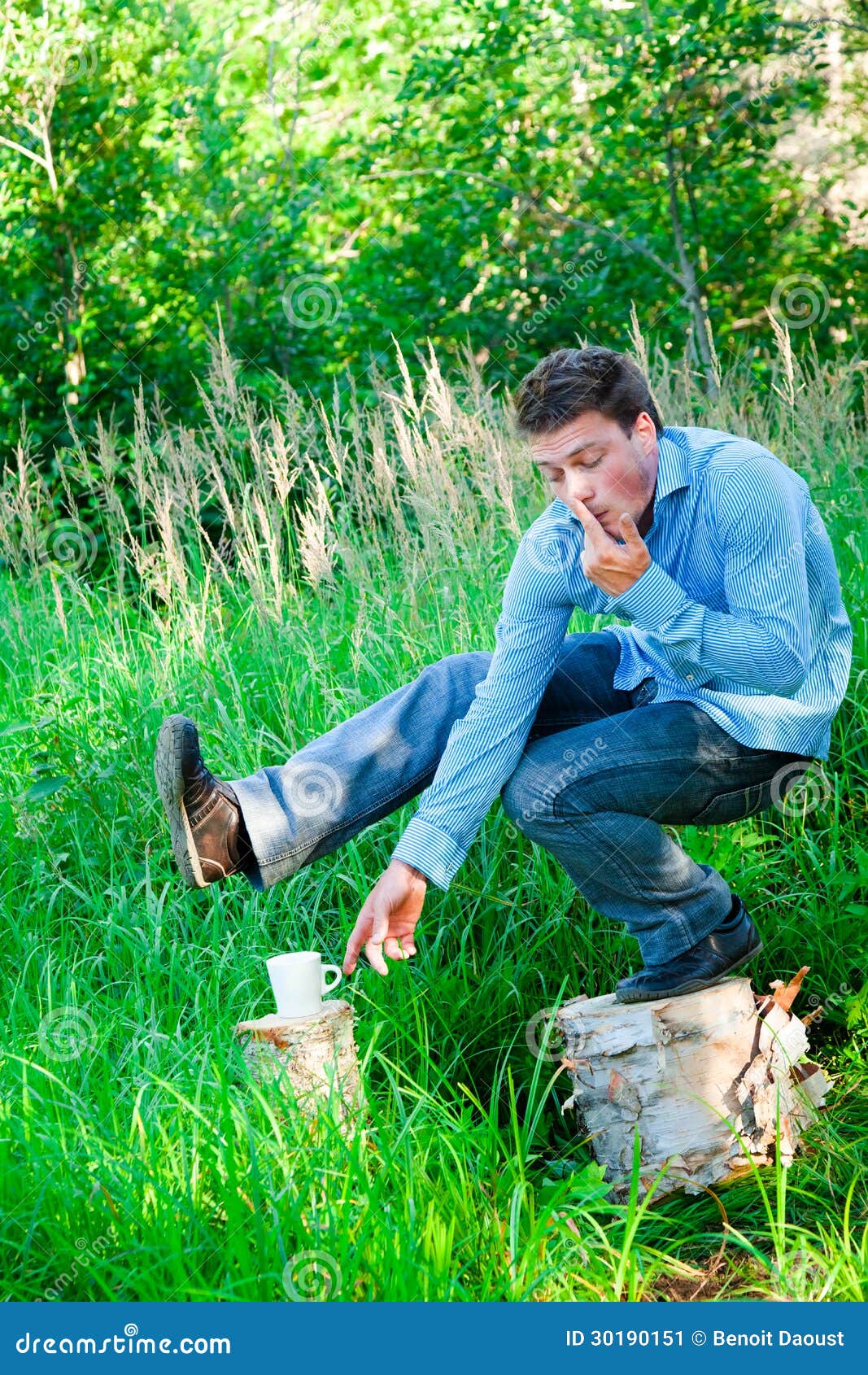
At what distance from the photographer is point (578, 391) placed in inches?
83.0

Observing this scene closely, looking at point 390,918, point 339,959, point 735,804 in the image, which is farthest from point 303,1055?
point 735,804

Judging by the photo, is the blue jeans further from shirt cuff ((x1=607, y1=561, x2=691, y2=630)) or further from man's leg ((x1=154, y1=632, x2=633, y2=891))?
shirt cuff ((x1=607, y1=561, x2=691, y2=630))

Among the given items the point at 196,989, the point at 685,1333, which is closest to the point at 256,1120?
the point at 196,989

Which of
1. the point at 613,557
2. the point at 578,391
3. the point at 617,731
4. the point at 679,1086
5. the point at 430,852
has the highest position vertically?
the point at 578,391

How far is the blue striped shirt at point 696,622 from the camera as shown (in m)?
1.99

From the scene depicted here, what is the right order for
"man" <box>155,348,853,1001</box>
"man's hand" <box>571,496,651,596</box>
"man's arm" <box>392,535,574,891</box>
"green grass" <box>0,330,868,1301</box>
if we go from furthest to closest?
"man's arm" <box>392,535,574,891</box>, "man" <box>155,348,853,1001</box>, "man's hand" <box>571,496,651,596</box>, "green grass" <box>0,330,868,1301</box>

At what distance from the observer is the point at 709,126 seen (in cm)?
676

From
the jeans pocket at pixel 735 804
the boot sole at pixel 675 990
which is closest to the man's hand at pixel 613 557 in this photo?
the jeans pocket at pixel 735 804

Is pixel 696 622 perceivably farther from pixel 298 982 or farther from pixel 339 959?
pixel 339 959

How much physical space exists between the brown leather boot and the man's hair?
30.9 inches

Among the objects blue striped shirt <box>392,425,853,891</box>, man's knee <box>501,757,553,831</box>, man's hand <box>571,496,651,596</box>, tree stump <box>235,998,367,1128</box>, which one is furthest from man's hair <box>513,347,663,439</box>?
tree stump <box>235,998,367,1128</box>

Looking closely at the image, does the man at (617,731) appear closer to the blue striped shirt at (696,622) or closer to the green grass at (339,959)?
the blue striped shirt at (696,622)

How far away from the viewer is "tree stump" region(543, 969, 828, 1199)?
2131mm

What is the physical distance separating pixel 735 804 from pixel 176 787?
967 millimetres
